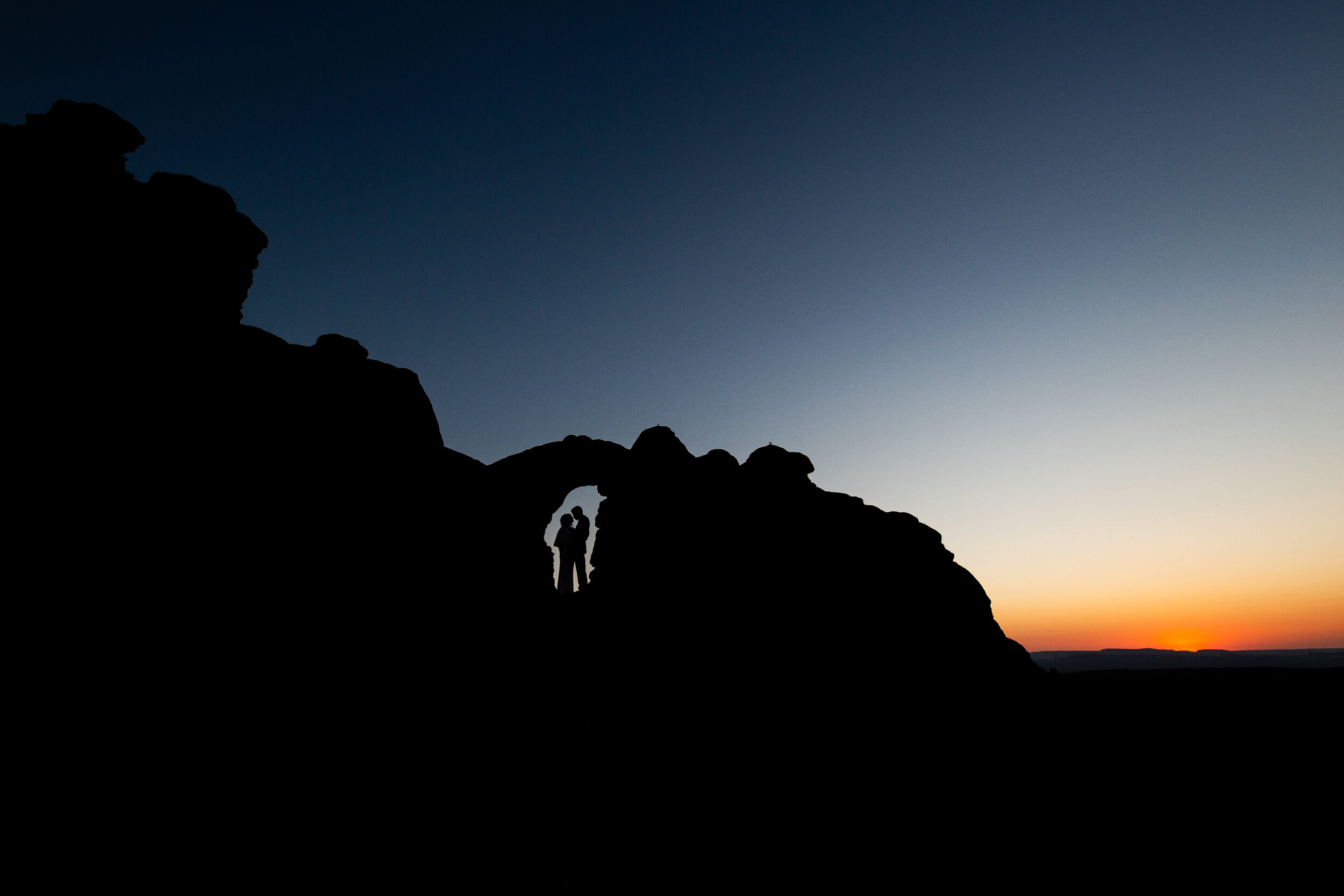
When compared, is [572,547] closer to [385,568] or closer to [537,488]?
[537,488]

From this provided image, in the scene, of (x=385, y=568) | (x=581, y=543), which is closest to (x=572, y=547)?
(x=581, y=543)

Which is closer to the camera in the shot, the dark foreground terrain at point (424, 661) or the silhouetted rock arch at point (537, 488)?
the dark foreground terrain at point (424, 661)

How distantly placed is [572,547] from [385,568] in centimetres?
810

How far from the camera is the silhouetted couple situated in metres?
21.1

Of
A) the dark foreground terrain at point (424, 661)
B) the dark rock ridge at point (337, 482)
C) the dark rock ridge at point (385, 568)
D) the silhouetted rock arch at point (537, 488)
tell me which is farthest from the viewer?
the silhouetted rock arch at point (537, 488)

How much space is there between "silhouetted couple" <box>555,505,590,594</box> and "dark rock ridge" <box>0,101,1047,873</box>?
2323 mm

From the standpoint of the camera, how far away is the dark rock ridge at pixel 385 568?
33.8 ft

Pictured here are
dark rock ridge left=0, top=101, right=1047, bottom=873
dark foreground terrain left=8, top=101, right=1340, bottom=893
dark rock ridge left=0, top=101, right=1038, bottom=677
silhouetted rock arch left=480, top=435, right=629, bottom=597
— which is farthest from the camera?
silhouetted rock arch left=480, top=435, right=629, bottom=597

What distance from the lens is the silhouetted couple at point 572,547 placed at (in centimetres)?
2108

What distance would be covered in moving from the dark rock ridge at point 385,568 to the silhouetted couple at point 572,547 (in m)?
2.32

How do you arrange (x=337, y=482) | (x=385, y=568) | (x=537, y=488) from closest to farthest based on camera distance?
(x=337, y=482)
(x=385, y=568)
(x=537, y=488)

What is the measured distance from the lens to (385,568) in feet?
45.8

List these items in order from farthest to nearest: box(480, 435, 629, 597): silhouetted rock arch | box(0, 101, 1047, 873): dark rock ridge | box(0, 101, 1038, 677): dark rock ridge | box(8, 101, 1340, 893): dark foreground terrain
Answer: box(480, 435, 629, 597): silhouetted rock arch, box(0, 101, 1038, 677): dark rock ridge, box(0, 101, 1047, 873): dark rock ridge, box(8, 101, 1340, 893): dark foreground terrain

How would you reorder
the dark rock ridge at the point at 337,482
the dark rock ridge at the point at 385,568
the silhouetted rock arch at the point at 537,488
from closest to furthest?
the dark rock ridge at the point at 385,568 < the dark rock ridge at the point at 337,482 < the silhouetted rock arch at the point at 537,488
